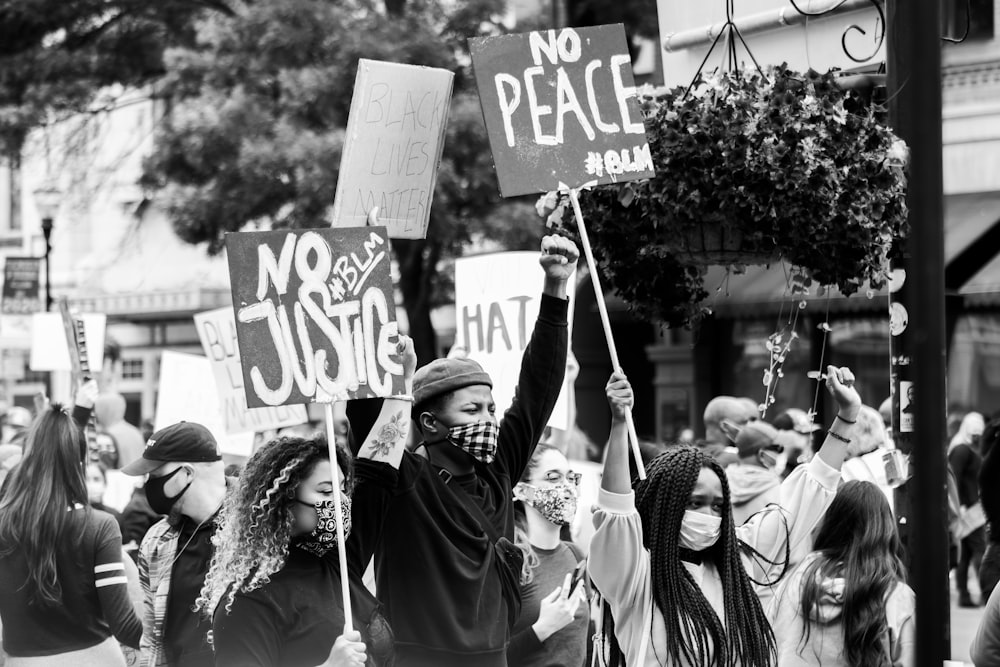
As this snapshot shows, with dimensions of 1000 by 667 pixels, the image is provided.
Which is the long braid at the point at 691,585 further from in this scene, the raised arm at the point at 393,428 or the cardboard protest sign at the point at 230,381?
the cardboard protest sign at the point at 230,381


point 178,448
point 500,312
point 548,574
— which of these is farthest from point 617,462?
point 500,312

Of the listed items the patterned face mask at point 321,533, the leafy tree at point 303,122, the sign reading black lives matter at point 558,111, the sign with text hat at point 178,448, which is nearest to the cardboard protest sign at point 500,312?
the sign with text hat at point 178,448

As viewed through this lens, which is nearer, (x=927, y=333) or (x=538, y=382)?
(x=927, y=333)

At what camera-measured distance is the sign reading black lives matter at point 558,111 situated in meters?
4.80

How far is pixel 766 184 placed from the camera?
4.74 m

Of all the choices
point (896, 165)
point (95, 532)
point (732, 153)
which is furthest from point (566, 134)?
point (95, 532)

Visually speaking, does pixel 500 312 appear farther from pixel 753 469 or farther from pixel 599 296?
pixel 599 296

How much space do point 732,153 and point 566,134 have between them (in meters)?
0.51

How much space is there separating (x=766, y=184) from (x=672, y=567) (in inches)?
50.2

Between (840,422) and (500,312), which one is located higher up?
(500,312)

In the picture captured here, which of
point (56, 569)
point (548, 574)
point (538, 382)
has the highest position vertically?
point (538, 382)

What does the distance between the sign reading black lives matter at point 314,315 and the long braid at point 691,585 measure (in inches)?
32.7

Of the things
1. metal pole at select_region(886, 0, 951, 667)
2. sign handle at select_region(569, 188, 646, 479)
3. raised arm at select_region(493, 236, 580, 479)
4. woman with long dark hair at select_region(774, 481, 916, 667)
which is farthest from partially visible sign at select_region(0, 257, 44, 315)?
metal pole at select_region(886, 0, 951, 667)

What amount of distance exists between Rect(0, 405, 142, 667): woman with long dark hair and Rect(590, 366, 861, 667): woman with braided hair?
7.40 feet
